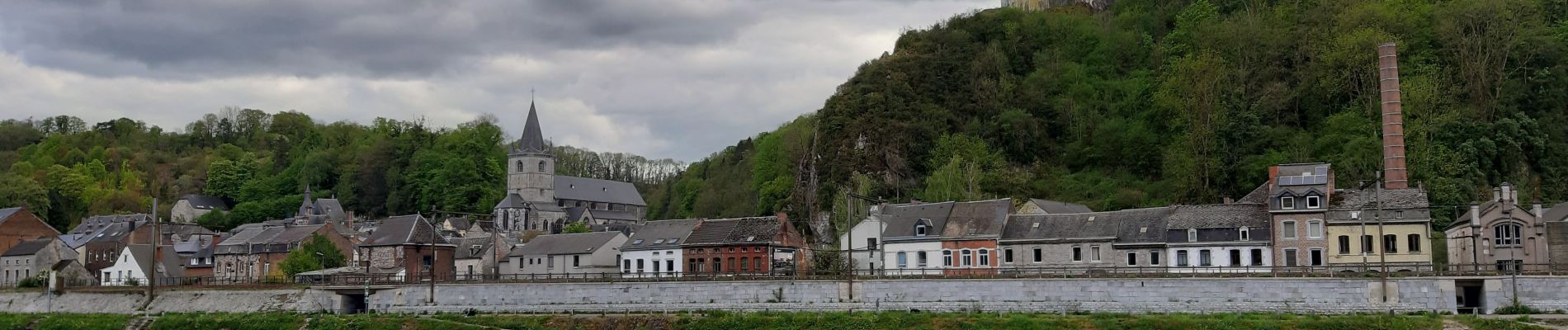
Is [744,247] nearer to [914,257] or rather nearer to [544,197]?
[914,257]

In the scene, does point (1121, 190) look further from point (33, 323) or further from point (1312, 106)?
point (33, 323)

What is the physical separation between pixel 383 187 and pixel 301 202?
8003 mm

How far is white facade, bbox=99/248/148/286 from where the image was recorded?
79812 millimetres

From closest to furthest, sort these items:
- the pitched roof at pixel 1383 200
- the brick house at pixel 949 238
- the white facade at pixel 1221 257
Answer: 1. the pitched roof at pixel 1383 200
2. the white facade at pixel 1221 257
3. the brick house at pixel 949 238

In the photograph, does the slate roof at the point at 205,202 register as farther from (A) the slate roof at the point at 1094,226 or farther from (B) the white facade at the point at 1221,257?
(B) the white facade at the point at 1221,257

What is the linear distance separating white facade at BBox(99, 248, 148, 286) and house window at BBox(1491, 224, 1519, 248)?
67701 millimetres

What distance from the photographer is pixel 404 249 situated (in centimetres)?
7288

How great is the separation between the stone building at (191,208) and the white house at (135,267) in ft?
160

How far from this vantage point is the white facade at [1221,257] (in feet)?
175

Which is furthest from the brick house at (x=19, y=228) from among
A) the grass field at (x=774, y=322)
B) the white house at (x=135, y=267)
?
the grass field at (x=774, y=322)

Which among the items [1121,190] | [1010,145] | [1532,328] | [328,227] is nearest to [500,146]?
[328,227]

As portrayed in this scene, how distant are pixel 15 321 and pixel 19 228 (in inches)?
1301

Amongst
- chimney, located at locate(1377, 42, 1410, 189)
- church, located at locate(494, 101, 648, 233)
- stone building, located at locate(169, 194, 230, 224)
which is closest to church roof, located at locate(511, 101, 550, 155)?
church, located at locate(494, 101, 648, 233)

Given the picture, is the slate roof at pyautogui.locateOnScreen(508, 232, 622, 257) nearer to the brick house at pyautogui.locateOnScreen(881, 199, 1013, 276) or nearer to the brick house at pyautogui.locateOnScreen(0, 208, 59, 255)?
the brick house at pyautogui.locateOnScreen(881, 199, 1013, 276)
